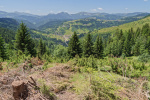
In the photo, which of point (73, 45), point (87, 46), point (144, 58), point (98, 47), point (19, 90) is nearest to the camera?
point (19, 90)

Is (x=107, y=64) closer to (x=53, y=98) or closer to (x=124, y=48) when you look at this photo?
(x=53, y=98)

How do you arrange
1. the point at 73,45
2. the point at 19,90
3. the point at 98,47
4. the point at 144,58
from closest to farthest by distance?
the point at 19,90 < the point at 73,45 < the point at 144,58 < the point at 98,47

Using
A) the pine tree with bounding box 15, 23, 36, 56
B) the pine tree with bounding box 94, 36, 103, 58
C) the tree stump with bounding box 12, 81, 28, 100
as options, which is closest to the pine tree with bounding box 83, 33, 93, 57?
the pine tree with bounding box 94, 36, 103, 58

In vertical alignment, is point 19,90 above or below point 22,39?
below

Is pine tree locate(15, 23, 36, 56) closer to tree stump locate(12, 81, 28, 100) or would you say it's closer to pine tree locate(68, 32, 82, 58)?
pine tree locate(68, 32, 82, 58)

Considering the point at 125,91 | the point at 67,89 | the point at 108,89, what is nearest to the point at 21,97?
the point at 67,89

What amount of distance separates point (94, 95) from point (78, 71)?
5505 mm

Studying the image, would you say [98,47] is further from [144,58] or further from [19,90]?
[19,90]

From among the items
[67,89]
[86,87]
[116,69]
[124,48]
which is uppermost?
[86,87]

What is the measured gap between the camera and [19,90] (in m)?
4.07

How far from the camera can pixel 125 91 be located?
4.21m

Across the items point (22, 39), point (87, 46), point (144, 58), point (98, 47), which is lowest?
point (144, 58)

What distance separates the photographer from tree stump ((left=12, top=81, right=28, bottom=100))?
3973 mm

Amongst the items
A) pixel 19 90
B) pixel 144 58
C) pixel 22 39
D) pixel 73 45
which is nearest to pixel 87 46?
pixel 73 45
